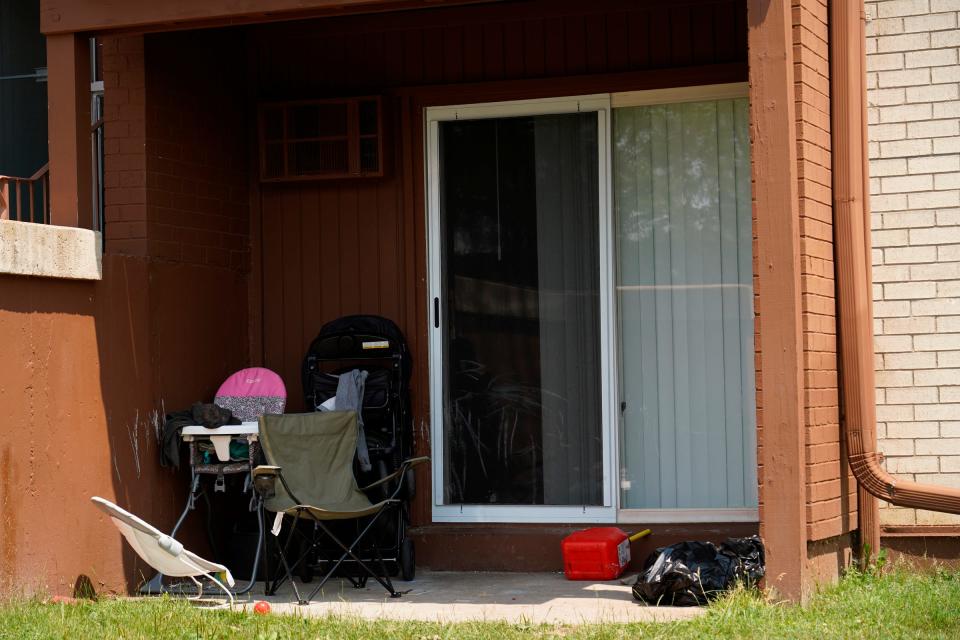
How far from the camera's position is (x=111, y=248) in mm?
6875

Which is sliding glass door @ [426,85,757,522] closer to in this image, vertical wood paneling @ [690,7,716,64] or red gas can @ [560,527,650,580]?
vertical wood paneling @ [690,7,716,64]

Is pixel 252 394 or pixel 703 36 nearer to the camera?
pixel 703 36

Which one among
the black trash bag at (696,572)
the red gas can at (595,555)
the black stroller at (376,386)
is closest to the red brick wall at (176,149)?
the black stroller at (376,386)

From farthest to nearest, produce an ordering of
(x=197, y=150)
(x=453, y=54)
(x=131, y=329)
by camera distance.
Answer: (x=453, y=54), (x=197, y=150), (x=131, y=329)

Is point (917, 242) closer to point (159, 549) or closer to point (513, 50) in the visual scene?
point (513, 50)

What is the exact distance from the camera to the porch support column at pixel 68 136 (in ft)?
20.4

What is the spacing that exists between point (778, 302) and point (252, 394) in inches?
121

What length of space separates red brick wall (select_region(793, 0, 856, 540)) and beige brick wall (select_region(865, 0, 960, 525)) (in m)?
0.43

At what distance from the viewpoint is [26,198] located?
27.5ft

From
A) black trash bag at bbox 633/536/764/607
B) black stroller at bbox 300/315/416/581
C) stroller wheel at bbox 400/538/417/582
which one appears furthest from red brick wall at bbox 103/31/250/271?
black trash bag at bbox 633/536/764/607

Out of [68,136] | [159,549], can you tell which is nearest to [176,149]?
[68,136]

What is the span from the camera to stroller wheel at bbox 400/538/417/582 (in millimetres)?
6699

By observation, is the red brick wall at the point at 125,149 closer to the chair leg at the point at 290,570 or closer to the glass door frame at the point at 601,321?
the glass door frame at the point at 601,321

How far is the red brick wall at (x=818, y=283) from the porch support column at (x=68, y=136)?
3.37 metres
